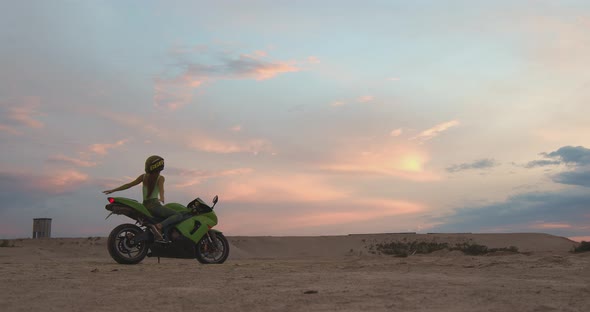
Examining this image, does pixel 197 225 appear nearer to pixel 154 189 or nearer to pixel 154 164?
pixel 154 189

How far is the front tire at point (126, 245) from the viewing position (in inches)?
444

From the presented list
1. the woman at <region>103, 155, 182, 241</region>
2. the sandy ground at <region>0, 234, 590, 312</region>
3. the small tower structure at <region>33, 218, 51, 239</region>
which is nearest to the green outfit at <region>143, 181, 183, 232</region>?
the woman at <region>103, 155, 182, 241</region>

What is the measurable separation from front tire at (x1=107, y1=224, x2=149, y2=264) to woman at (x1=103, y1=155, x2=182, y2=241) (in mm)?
569

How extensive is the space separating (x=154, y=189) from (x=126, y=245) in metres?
1.32

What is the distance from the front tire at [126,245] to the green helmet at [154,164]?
127cm

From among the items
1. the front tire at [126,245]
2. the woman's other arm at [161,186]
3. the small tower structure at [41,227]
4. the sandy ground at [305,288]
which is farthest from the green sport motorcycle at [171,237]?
the small tower structure at [41,227]

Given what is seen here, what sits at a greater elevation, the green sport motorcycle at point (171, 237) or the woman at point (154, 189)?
the woman at point (154, 189)

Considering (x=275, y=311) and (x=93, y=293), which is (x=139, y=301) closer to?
(x=93, y=293)

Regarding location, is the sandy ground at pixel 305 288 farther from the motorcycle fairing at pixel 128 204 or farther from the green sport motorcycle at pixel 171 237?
the motorcycle fairing at pixel 128 204

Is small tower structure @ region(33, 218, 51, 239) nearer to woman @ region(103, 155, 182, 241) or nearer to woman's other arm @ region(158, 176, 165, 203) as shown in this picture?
woman @ region(103, 155, 182, 241)

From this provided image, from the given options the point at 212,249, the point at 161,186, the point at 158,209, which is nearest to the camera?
the point at 158,209

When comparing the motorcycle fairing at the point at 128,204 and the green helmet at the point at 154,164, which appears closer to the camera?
the motorcycle fairing at the point at 128,204

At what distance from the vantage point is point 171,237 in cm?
1195

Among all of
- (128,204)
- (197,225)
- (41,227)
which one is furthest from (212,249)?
(41,227)
